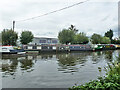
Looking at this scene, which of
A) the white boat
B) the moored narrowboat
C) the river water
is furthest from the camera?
the moored narrowboat

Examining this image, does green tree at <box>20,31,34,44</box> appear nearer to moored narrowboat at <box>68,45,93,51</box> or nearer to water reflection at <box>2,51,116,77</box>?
moored narrowboat at <box>68,45,93,51</box>

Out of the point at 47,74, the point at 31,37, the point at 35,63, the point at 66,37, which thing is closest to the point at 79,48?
the point at 66,37

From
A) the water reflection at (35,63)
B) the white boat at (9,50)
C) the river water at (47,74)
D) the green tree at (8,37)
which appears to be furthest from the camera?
the green tree at (8,37)

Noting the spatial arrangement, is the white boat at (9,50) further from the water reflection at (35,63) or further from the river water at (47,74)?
the river water at (47,74)

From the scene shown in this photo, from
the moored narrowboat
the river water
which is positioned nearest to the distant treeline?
the moored narrowboat

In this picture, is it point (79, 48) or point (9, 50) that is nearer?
point (9, 50)

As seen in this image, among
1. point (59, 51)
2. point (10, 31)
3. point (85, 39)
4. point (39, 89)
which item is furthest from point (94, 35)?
point (39, 89)

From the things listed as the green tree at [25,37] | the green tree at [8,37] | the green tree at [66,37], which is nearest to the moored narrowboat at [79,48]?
the green tree at [66,37]

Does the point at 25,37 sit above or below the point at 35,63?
above

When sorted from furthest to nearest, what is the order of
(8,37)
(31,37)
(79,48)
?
(31,37) < (79,48) < (8,37)

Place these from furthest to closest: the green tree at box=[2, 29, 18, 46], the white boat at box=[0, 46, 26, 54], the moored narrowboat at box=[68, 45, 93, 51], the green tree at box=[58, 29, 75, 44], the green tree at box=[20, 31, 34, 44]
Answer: the green tree at box=[58, 29, 75, 44] < the green tree at box=[20, 31, 34, 44] < the moored narrowboat at box=[68, 45, 93, 51] < the green tree at box=[2, 29, 18, 46] < the white boat at box=[0, 46, 26, 54]

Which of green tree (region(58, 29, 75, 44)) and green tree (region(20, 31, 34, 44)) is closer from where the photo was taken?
green tree (region(20, 31, 34, 44))

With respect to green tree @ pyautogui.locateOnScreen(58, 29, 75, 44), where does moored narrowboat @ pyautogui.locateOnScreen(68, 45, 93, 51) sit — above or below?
below

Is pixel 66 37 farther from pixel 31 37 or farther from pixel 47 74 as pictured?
pixel 47 74
